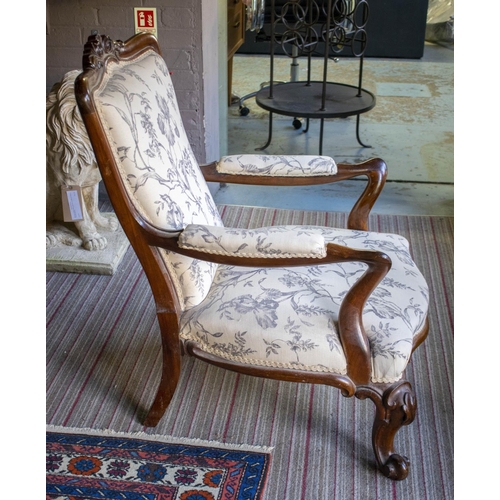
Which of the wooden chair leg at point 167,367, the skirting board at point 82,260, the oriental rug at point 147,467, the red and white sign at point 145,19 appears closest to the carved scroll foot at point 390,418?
the oriental rug at point 147,467

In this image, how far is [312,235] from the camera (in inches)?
53.2

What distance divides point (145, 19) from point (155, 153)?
1.34 metres

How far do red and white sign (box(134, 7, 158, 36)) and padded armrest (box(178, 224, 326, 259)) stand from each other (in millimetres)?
1504

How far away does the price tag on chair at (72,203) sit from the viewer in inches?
91.6

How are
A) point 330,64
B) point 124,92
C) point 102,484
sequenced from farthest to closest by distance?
point 330,64 → point 102,484 → point 124,92

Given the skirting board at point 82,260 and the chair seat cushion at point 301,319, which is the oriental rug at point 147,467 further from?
the skirting board at point 82,260

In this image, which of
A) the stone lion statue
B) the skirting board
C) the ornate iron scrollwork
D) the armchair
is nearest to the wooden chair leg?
the armchair

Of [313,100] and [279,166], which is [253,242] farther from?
[313,100]

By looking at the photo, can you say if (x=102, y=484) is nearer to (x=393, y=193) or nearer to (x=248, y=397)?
(x=248, y=397)

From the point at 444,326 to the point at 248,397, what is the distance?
2.49ft

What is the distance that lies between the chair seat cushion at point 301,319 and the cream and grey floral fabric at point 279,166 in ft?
0.99

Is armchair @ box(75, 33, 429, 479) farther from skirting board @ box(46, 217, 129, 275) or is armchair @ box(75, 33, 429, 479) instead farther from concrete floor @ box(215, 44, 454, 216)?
concrete floor @ box(215, 44, 454, 216)

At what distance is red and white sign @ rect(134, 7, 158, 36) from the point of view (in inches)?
102
